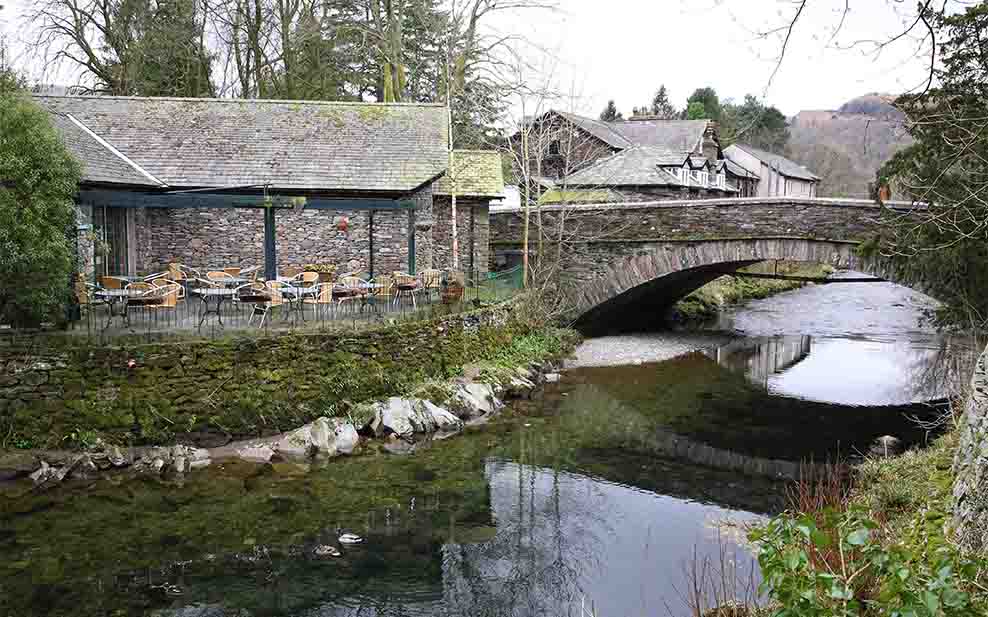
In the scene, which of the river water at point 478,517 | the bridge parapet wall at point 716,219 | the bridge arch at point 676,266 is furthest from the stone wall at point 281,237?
the river water at point 478,517

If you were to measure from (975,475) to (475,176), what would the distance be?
19.3 meters

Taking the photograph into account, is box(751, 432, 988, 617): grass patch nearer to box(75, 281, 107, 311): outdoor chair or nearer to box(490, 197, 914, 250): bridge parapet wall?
box(75, 281, 107, 311): outdoor chair

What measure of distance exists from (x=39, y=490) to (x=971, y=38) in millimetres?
14268

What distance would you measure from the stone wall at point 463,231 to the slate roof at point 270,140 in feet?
9.90

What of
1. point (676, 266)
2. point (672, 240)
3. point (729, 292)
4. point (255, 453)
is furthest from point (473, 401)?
point (729, 292)

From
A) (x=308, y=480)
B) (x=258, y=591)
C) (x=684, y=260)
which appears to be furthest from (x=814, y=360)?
(x=258, y=591)

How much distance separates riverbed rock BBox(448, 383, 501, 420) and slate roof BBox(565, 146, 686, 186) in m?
15.1

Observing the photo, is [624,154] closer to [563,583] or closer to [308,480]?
[308,480]

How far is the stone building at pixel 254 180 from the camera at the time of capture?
1677 centimetres

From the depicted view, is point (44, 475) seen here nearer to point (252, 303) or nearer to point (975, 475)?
point (252, 303)

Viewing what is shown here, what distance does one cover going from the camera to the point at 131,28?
26859 millimetres

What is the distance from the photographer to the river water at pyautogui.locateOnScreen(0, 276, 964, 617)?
335 inches

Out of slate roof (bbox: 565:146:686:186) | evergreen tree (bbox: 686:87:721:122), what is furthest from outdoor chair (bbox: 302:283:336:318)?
evergreen tree (bbox: 686:87:721:122)

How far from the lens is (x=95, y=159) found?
16.0 m
